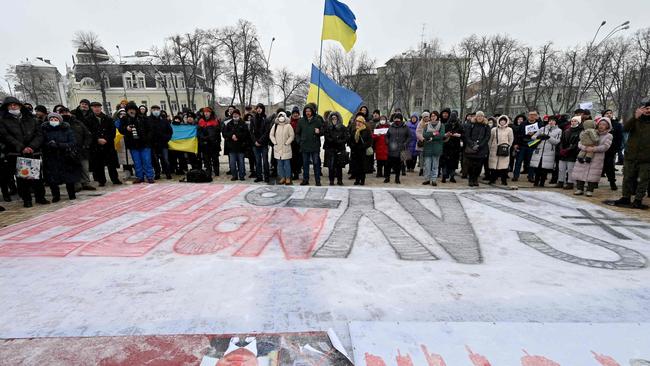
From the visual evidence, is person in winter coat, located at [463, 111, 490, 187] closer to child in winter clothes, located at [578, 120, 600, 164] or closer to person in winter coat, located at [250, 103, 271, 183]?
child in winter clothes, located at [578, 120, 600, 164]

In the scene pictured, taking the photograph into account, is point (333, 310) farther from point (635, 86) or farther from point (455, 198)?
point (635, 86)

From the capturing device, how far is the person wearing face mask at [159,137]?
796 cm

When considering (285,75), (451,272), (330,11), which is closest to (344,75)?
(285,75)

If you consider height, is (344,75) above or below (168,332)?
above

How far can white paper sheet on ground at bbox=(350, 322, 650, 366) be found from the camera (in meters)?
1.96

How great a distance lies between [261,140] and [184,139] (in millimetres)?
2741

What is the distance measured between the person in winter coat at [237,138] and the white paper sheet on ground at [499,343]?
645 centimetres

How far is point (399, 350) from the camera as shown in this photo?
80.5 inches

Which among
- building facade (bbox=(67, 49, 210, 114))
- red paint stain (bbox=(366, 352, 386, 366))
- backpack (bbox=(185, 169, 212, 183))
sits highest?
building facade (bbox=(67, 49, 210, 114))

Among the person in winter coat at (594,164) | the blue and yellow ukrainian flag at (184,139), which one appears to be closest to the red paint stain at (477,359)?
the person in winter coat at (594,164)

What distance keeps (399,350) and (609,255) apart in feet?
11.0

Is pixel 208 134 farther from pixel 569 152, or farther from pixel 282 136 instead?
pixel 569 152

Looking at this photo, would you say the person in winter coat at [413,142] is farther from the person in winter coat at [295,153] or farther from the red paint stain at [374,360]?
the red paint stain at [374,360]

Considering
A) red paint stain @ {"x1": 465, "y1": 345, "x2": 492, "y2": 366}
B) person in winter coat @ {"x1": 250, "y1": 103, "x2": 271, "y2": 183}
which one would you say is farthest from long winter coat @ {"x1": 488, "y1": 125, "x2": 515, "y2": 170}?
red paint stain @ {"x1": 465, "y1": 345, "x2": 492, "y2": 366}
